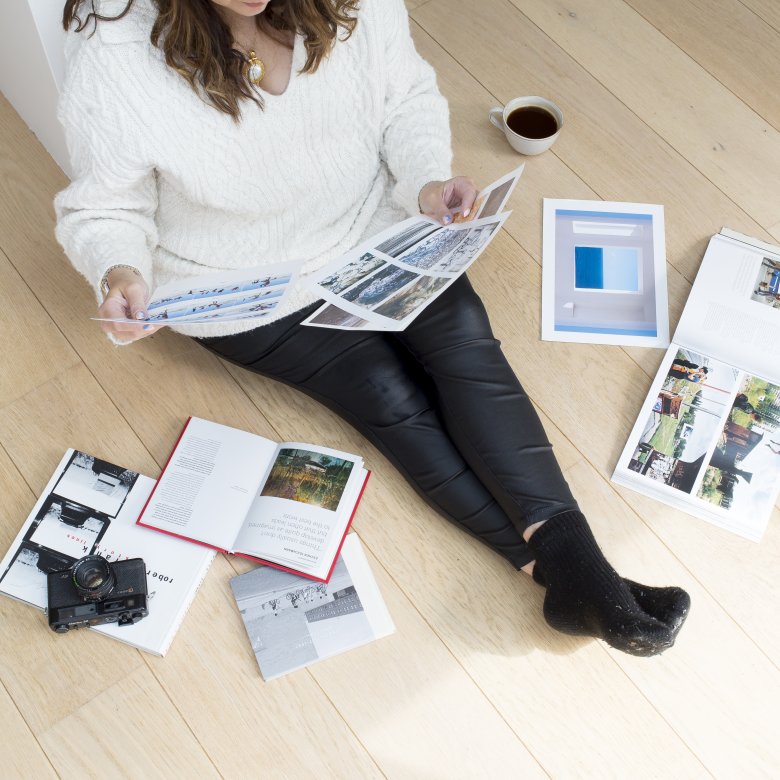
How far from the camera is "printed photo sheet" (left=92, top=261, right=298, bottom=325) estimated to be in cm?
106

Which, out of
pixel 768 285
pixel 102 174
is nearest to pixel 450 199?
pixel 102 174

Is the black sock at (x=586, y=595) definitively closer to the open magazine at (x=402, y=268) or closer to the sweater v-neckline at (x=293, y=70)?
the open magazine at (x=402, y=268)

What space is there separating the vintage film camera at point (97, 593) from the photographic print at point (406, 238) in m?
0.60

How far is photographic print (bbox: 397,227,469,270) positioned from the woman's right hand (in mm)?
342

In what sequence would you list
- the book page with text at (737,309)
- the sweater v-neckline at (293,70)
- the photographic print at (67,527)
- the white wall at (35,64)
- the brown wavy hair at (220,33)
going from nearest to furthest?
1. the brown wavy hair at (220,33)
2. the sweater v-neckline at (293,70)
3. the white wall at (35,64)
4. the photographic print at (67,527)
5. the book page with text at (737,309)

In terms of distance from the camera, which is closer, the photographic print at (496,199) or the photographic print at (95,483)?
the photographic print at (496,199)

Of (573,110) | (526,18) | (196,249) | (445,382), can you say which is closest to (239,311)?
(196,249)

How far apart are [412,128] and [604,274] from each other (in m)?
0.49

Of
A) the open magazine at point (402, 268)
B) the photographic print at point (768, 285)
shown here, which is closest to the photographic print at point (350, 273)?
the open magazine at point (402, 268)

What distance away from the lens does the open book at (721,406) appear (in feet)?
4.68

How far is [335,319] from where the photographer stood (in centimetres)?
119

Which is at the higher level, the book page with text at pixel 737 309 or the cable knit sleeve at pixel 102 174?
the cable knit sleeve at pixel 102 174

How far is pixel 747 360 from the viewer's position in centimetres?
152

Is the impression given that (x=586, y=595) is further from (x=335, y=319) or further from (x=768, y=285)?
(x=768, y=285)
